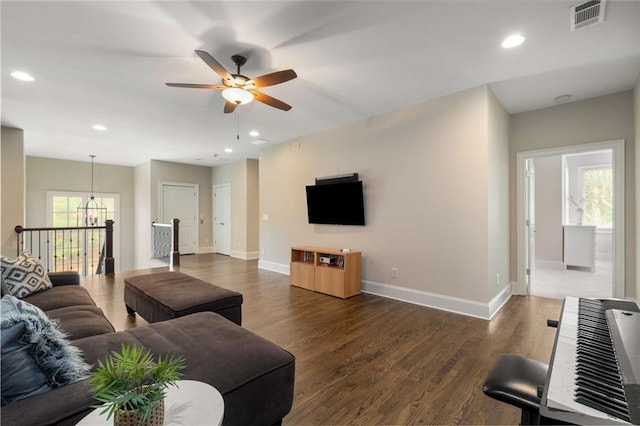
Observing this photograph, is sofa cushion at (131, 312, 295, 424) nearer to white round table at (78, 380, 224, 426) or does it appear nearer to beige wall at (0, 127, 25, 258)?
white round table at (78, 380, 224, 426)

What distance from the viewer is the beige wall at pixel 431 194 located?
3.32 metres

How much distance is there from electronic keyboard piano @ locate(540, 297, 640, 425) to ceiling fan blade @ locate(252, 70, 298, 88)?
2.43 m

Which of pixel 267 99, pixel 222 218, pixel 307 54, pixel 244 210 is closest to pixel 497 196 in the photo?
pixel 307 54

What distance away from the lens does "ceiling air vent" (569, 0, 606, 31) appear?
2.00 meters

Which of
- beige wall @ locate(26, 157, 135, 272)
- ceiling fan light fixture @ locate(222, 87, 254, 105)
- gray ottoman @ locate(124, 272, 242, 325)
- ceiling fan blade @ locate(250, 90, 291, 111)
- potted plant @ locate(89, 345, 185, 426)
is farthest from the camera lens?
beige wall @ locate(26, 157, 135, 272)

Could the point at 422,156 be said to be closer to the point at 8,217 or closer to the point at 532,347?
the point at 532,347

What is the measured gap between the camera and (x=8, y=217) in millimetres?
4684

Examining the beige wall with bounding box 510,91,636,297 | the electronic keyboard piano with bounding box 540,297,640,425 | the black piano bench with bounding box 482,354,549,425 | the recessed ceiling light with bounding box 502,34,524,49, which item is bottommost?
the black piano bench with bounding box 482,354,549,425

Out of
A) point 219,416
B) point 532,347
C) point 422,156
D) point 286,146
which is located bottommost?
point 532,347

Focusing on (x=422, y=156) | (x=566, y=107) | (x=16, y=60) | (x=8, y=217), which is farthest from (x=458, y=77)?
(x=8, y=217)

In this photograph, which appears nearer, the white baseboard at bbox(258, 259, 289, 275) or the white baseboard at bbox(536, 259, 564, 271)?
the white baseboard at bbox(258, 259, 289, 275)

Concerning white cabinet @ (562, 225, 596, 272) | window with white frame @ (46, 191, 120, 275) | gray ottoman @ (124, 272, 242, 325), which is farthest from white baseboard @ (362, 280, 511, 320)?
window with white frame @ (46, 191, 120, 275)

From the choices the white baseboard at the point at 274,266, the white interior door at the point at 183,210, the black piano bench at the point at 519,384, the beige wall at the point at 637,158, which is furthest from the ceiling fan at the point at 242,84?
the white interior door at the point at 183,210

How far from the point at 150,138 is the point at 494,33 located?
18.6ft
